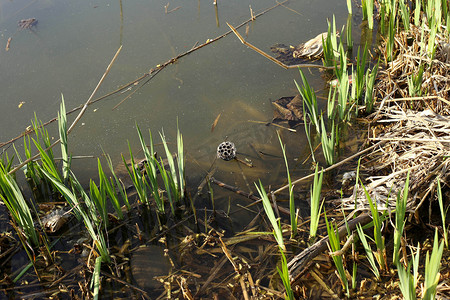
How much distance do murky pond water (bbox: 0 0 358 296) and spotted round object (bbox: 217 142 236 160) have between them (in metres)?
0.06

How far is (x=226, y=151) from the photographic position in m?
2.89

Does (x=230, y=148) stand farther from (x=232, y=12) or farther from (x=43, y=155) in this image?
(x=232, y=12)

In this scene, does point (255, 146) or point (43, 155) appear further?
point (255, 146)

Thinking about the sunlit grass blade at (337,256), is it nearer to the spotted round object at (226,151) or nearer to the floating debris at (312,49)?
the spotted round object at (226,151)

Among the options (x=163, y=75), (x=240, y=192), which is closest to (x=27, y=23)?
(x=163, y=75)

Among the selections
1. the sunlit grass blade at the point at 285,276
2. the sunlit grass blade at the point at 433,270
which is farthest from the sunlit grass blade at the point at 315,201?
the sunlit grass blade at the point at 433,270

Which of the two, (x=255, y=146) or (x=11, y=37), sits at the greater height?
(x=11, y=37)

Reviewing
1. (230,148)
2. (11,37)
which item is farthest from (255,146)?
(11,37)

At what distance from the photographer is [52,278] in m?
2.27

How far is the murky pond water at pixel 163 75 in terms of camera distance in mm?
3049

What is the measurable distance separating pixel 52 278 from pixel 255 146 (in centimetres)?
149

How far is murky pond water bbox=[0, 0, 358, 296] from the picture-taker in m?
3.05

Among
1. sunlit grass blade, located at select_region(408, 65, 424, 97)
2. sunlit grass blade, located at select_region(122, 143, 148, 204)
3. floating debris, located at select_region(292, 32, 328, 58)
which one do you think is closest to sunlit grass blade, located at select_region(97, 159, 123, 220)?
sunlit grass blade, located at select_region(122, 143, 148, 204)

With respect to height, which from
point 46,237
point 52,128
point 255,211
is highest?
point 52,128
